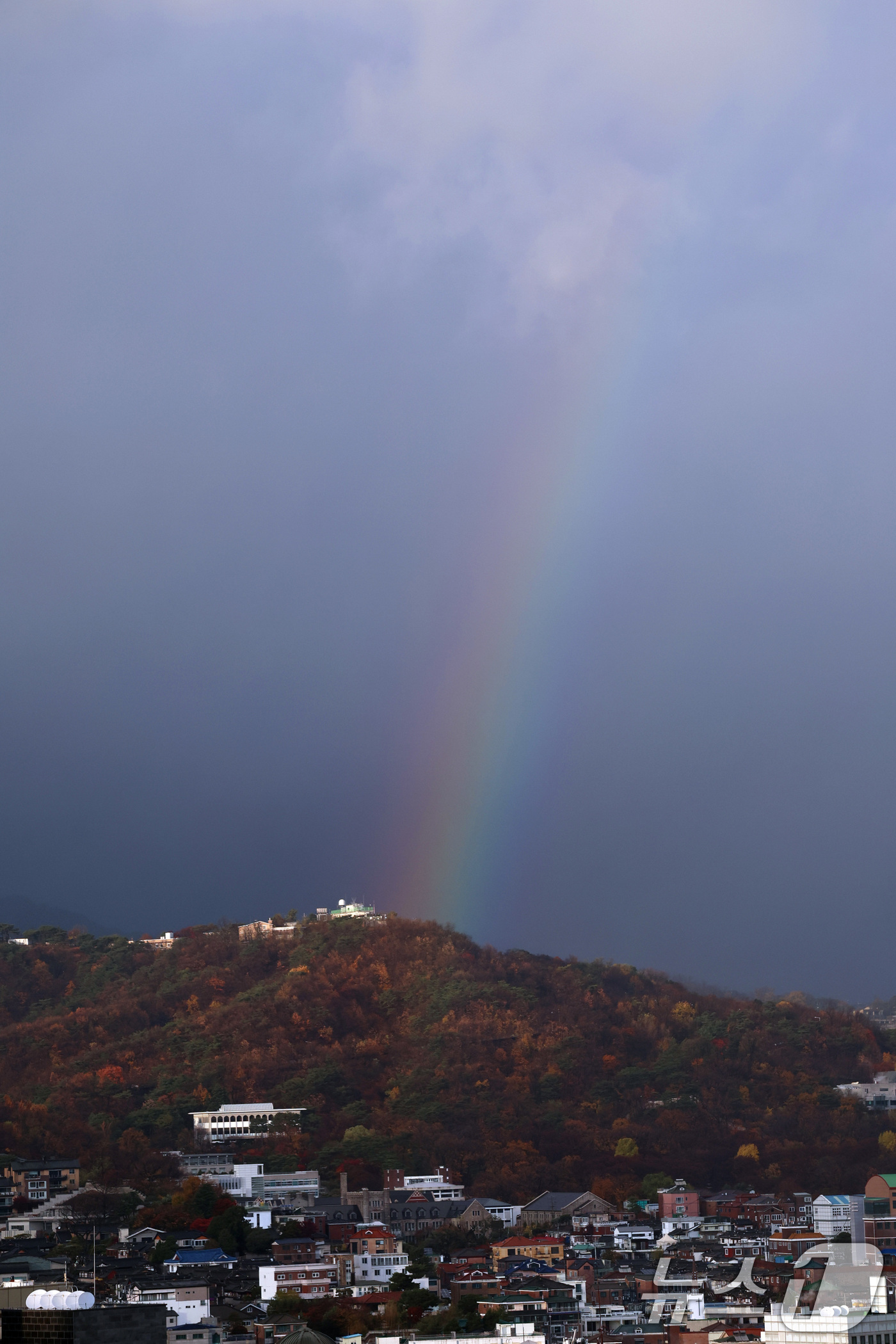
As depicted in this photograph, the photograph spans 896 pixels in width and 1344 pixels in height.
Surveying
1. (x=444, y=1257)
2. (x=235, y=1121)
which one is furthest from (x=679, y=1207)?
(x=235, y=1121)

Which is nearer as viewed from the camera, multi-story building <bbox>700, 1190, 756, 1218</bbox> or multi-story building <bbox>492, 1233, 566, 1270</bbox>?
multi-story building <bbox>492, 1233, 566, 1270</bbox>

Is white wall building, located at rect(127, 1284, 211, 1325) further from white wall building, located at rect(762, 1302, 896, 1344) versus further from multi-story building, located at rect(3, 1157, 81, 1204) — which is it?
multi-story building, located at rect(3, 1157, 81, 1204)

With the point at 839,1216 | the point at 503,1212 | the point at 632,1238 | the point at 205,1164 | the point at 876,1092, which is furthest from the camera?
the point at 876,1092

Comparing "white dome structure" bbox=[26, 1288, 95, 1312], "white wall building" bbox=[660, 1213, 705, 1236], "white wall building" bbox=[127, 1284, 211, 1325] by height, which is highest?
"white wall building" bbox=[660, 1213, 705, 1236]

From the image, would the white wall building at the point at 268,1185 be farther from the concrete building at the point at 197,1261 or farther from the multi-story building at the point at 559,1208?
the concrete building at the point at 197,1261

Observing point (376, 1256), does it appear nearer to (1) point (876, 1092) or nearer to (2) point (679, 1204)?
(2) point (679, 1204)

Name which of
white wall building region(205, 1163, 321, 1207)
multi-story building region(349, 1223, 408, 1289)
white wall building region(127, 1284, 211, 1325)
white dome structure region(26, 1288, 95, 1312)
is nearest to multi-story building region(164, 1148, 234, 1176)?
white wall building region(205, 1163, 321, 1207)
